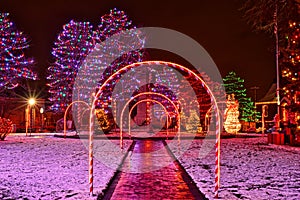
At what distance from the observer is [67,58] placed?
4262 centimetres

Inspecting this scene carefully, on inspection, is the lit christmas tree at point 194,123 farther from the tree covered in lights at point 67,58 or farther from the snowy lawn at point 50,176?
the snowy lawn at point 50,176

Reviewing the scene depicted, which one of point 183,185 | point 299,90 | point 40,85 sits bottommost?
point 183,185

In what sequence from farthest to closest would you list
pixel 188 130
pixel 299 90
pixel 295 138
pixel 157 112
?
pixel 157 112
pixel 188 130
pixel 295 138
pixel 299 90

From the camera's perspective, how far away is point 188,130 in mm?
39062

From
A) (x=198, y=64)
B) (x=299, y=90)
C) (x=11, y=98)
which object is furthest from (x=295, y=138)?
(x=198, y=64)

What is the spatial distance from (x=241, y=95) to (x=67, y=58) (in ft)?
75.6

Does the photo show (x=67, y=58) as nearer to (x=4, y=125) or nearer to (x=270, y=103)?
(x=4, y=125)

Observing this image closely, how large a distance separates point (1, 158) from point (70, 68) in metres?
29.0

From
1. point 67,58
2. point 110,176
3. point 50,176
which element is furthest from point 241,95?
point 50,176

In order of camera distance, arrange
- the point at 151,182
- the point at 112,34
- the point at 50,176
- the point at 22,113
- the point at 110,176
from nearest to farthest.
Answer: the point at 151,182
the point at 50,176
the point at 110,176
the point at 112,34
the point at 22,113

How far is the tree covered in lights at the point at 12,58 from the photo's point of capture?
95.0ft

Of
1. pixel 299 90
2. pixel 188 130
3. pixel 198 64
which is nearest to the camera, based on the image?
pixel 299 90

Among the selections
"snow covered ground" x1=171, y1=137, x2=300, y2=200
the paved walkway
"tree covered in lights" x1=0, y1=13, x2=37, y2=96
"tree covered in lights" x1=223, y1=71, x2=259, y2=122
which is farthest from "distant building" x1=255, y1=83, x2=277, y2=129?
the paved walkway

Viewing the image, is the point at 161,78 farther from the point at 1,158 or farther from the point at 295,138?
the point at 1,158
